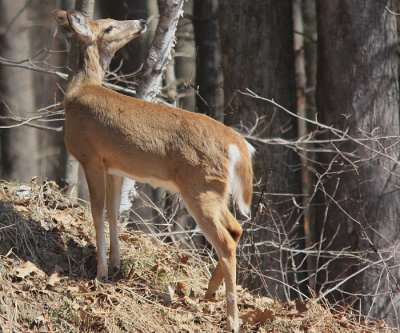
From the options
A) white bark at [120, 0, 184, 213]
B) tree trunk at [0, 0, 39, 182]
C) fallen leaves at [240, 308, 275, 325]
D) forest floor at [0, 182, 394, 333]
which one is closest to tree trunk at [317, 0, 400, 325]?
forest floor at [0, 182, 394, 333]

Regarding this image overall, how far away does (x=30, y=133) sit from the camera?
1455 centimetres

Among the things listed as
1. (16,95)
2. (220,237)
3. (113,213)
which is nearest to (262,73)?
(16,95)

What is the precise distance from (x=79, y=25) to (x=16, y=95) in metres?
5.43

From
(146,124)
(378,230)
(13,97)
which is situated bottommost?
(378,230)

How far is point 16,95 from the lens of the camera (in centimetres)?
1421

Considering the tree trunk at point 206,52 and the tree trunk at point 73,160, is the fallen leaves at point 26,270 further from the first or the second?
the tree trunk at point 206,52

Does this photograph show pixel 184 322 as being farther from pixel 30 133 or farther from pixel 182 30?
pixel 182 30

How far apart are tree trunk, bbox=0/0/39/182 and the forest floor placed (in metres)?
4.86

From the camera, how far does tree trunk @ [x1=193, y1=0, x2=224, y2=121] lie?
15.8 metres

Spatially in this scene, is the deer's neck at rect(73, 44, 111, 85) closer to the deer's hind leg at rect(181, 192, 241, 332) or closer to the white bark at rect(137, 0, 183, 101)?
the white bark at rect(137, 0, 183, 101)

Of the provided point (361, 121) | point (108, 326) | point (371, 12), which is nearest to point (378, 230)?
point (361, 121)

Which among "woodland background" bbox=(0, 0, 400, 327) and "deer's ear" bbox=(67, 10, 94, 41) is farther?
"woodland background" bbox=(0, 0, 400, 327)

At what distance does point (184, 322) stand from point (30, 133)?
7.03 meters

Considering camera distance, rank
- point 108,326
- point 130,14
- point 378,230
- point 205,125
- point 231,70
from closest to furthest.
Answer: point 108,326, point 205,125, point 378,230, point 231,70, point 130,14
